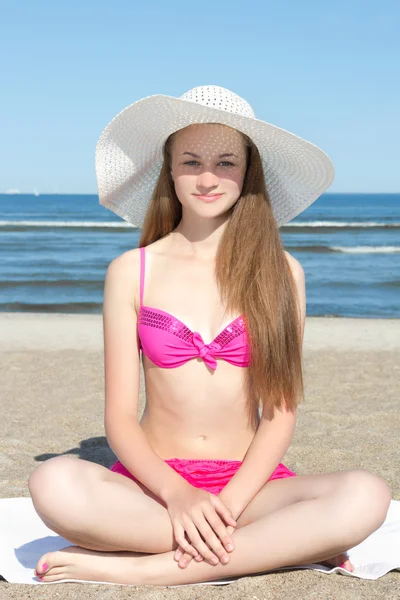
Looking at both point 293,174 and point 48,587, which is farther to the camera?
point 293,174

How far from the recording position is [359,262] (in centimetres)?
1802

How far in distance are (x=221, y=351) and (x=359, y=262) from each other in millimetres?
15480

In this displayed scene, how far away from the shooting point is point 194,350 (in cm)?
292

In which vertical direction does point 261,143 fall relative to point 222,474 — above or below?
above

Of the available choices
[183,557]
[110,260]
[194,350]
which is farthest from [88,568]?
[110,260]

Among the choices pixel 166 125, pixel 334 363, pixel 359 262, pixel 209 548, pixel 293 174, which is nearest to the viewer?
pixel 209 548

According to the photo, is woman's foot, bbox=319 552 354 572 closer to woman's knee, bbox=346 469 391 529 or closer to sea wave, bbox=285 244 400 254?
woman's knee, bbox=346 469 391 529

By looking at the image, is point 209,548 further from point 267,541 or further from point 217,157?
point 217,157

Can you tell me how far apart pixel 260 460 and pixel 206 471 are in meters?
0.21

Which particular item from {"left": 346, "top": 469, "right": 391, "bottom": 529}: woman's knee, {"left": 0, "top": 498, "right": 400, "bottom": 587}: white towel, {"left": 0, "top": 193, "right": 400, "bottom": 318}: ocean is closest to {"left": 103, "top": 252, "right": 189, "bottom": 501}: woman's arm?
{"left": 0, "top": 498, "right": 400, "bottom": 587}: white towel

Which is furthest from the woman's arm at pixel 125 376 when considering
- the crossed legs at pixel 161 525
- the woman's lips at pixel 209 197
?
the woman's lips at pixel 209 197

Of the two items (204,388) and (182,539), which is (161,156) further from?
(182,539)

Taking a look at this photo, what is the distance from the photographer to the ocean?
11688 mm

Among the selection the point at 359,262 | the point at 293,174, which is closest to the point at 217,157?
the point at 293,174
